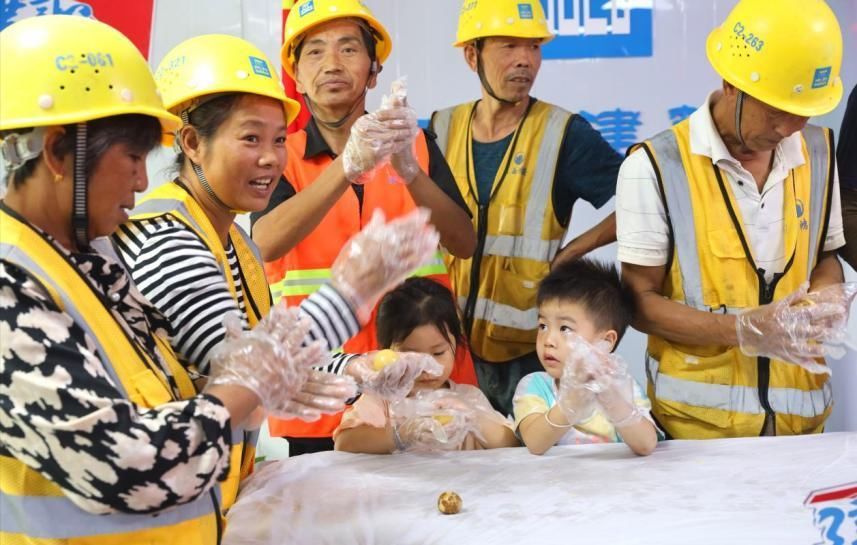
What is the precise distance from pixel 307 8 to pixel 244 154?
911 mm

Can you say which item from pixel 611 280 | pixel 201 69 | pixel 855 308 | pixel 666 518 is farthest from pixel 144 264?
pixel 855 308

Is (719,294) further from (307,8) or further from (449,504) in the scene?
(307,8)

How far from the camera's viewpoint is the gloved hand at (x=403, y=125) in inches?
91.8

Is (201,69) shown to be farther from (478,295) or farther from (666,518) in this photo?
(478,295)

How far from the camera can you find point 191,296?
5.27ft

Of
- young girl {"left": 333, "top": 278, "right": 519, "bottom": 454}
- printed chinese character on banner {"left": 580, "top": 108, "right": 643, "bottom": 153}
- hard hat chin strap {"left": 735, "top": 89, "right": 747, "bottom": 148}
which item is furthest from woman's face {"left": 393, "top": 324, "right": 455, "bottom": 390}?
printed chinese character on banner {"left": 580, "top": 108, "right": 643, "bottom": 153}

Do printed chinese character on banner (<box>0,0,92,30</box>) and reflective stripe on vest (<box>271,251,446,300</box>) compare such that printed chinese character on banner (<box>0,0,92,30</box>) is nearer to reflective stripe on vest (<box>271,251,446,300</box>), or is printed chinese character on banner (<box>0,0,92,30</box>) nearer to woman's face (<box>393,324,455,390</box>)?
reflective stripe on vest (<box>271,251,446,300</box>)

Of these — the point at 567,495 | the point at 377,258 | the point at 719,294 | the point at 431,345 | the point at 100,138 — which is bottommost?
the point at 567,495

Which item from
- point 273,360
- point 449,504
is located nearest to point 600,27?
point 449,504

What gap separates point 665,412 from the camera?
2.39 m

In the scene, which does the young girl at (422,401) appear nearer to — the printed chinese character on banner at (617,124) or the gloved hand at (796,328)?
the gloved hand at (796,328)

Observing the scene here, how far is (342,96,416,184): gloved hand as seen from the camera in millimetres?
2324

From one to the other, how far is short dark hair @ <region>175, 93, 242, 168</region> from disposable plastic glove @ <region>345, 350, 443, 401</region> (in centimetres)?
58

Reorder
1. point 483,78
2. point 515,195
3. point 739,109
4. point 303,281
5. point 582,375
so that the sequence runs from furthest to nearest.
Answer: point 483,78 < point 515,195 < point 303,281 < point 739,109 < point 582,375
